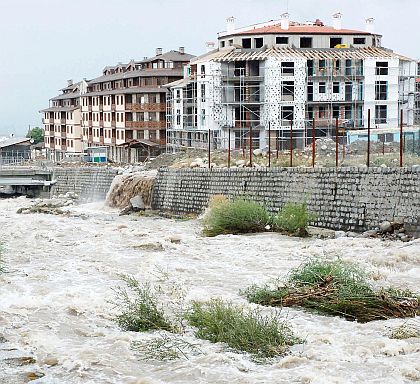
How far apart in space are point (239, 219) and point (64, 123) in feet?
219

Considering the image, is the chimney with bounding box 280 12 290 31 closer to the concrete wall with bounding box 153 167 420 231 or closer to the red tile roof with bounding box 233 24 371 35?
the red tile roof with bounding box 233 24 371 35

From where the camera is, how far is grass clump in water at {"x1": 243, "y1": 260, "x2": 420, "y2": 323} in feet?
44.8

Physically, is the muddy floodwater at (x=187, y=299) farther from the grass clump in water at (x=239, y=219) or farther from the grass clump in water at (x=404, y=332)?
the grass clump in water at (x=239, y=219)

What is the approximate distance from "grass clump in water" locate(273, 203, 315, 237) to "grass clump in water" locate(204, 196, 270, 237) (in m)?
0.64

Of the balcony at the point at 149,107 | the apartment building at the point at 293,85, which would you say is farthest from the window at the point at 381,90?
the balcony at the point at 149,107

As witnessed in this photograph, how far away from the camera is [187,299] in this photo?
15.6 metres

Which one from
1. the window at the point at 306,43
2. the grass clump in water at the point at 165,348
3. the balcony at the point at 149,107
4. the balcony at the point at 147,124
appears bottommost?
the grass clump in water at the point at 165,348

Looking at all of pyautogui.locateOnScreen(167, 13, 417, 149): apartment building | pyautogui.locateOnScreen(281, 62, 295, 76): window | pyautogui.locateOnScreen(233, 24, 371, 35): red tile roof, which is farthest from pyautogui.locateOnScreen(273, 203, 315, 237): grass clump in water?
pyautogui.locateOnScreen(233, 24, 371, 35): red tile roof

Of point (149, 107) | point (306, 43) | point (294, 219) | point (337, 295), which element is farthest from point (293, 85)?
point (337, 295)

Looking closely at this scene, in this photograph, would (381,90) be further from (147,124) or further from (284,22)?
(147,124)

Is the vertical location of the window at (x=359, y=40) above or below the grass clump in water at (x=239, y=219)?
above

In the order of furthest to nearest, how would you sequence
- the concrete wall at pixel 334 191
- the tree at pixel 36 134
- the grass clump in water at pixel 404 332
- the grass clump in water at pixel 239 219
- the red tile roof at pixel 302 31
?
1. the tree at pixel 36 134
2. the red tile roof at pixel 302 31
3. the grass clump in water at pixel 239 219
4. the concrete wall at pixel 334 191
5. the grass clump in water at pixel 404 332

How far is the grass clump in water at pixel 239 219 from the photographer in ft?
85.5

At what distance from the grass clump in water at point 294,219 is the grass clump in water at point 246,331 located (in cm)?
1148
